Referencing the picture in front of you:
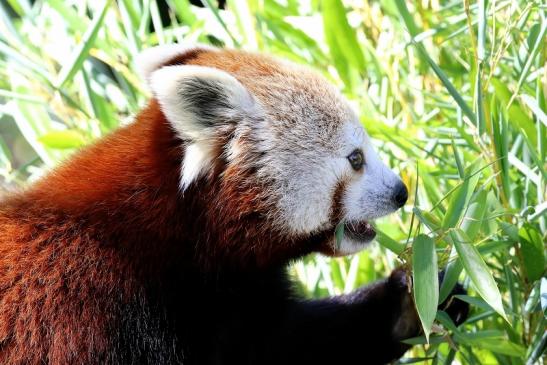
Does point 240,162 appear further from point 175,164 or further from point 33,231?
point 33,231

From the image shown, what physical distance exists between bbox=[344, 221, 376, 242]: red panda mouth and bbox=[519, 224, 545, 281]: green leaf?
0.44 m

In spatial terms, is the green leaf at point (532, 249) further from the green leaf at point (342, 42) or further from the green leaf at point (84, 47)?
the green leaf at point (84, 47)

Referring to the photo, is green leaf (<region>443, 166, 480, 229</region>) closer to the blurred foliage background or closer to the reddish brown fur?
the blurred foliage background

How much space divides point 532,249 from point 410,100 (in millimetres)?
1296

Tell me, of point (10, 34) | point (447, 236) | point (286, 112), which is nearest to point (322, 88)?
point (286, 112)

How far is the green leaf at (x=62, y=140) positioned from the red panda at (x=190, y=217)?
83cm

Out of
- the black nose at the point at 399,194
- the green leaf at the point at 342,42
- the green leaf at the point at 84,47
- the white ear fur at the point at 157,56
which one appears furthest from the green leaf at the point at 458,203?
the green leaf at the point at 84,47

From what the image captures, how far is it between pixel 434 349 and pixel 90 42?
1.58 metres

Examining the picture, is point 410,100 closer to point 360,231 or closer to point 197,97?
point 360,231

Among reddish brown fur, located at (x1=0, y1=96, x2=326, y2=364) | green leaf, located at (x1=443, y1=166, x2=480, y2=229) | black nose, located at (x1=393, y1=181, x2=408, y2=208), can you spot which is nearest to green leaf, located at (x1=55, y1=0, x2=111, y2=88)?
reddish brown fur, located at (x1=0, y1=96, x2=326, y2=364)

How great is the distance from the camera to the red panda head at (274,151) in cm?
246

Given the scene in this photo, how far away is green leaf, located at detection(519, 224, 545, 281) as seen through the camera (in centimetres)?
266

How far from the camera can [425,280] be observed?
221 centimetres

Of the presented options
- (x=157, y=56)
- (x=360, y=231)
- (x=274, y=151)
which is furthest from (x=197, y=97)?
(x=360, y=231)
